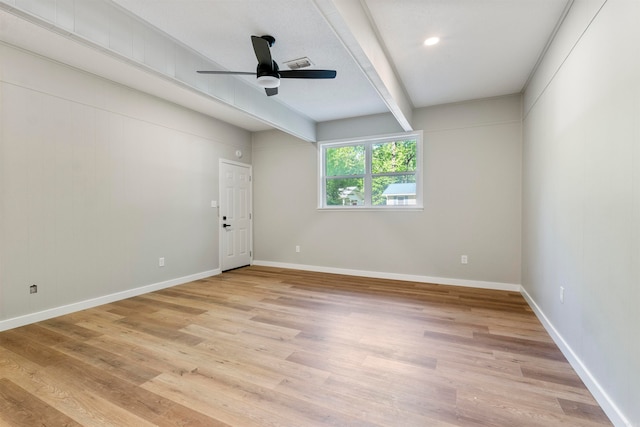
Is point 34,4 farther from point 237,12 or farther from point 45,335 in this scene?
point 45,335

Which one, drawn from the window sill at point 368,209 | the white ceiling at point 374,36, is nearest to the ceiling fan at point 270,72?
the white ceiling at point 374,36

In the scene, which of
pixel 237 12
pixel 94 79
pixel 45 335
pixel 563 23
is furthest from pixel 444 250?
pixel 94 79

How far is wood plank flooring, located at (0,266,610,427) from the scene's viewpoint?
1.66 meters

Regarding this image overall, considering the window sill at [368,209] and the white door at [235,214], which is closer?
the window sill at [368,209]

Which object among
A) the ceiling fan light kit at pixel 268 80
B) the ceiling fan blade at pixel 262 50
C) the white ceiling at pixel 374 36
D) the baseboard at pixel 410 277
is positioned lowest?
the baseboard at pixel 410 277

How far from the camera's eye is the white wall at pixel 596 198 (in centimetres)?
145

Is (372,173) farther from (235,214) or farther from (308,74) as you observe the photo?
(235,214)

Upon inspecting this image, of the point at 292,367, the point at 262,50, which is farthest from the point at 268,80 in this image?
the point at 292,367

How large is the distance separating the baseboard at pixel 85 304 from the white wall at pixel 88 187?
3cm

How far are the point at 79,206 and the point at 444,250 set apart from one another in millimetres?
5021

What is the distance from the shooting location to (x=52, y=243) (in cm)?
315

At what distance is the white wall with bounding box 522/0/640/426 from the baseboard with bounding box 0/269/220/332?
15.8ft

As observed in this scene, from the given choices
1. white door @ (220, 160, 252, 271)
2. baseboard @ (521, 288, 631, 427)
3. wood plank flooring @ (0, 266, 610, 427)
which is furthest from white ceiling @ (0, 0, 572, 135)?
baseboard @ (521, 288, 631, 427)

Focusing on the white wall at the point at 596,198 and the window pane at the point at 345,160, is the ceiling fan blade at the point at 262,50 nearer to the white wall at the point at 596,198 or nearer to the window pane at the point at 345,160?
the white wall at the point at 596,198
